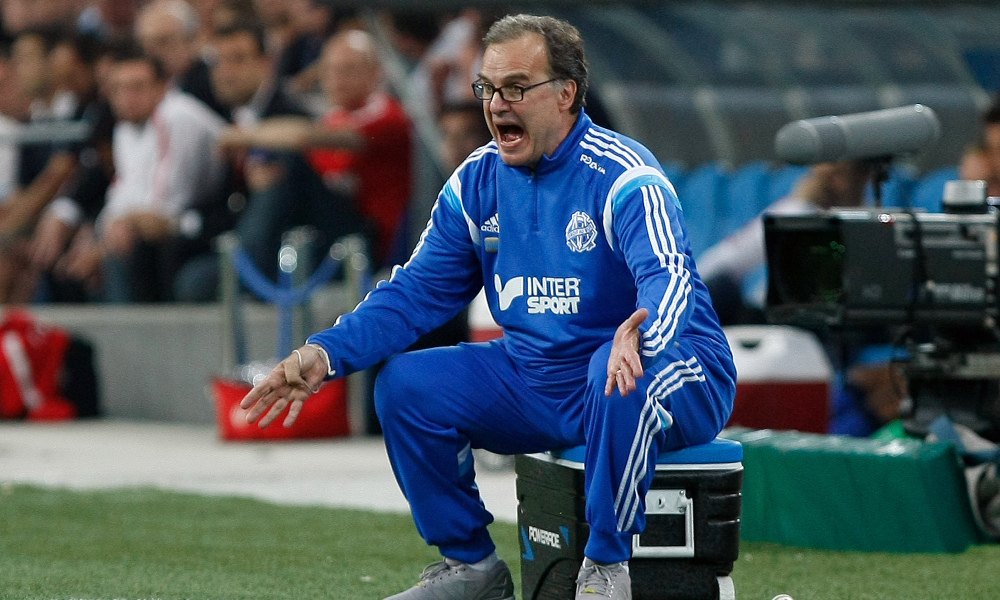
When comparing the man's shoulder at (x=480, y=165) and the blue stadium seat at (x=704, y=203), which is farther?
the blue stadium seat at (x=704, y=203)

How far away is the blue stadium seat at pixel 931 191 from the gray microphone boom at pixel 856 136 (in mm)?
2402

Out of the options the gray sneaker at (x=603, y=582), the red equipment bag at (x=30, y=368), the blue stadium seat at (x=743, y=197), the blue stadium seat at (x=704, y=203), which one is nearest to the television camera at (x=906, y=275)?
the gray sneaker at (x=603, y=582)

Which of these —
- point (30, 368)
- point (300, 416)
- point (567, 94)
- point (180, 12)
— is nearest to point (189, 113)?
point (180, 12)

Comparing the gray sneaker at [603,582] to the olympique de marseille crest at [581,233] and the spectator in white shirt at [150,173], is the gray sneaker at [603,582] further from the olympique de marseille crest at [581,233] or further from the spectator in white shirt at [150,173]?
the spectator in white shirt at [150,173]

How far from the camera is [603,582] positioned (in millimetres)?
3766

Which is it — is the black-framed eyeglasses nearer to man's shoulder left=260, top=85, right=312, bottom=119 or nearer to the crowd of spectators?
the crowd of spectators

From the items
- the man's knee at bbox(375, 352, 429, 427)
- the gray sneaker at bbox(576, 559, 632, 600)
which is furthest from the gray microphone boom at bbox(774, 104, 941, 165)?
the gray sneaker at bbox(576, 559, 632, 600)

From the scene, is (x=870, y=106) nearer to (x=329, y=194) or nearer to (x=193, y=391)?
(x=329, y=194)

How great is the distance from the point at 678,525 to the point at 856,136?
196 cm

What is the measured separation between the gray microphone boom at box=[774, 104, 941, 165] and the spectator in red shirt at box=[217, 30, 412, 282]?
5420 mm

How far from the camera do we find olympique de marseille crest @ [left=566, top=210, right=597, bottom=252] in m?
4.04

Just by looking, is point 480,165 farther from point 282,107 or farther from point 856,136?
point 282,107

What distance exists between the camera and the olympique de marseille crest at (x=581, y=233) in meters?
4.04

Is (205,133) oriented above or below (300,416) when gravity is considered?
above
